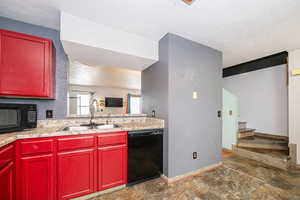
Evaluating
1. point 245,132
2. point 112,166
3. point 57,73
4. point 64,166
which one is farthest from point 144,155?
point 245,132

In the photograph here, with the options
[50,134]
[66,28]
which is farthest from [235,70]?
[50,134]

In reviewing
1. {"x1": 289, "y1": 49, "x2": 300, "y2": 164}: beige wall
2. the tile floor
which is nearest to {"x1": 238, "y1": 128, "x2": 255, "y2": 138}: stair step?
{"x1": 289, "y1": 49, "x2": 300, "y2": 164}: beige wall

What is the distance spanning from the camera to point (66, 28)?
1.49 meters

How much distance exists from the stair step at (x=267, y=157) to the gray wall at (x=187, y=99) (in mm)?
967

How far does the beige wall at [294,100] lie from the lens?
2.36 m

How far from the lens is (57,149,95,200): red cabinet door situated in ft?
4.62

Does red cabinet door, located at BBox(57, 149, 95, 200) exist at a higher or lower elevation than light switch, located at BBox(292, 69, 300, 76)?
lower

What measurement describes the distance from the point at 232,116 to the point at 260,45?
176cm

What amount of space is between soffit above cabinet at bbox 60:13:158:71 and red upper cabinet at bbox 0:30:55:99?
0.32 metres

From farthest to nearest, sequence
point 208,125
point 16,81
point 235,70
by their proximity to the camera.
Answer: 1. point 235,70
2. point 208,125
3. point 16,81

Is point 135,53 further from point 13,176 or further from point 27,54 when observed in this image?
point 13,176

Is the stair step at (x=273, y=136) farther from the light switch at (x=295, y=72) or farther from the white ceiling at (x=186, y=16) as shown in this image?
the white ceiling at (x=186, y=16)

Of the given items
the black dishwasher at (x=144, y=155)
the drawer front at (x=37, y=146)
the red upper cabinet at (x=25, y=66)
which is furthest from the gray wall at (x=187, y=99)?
the red upper cabinet at (x=25, y=66)

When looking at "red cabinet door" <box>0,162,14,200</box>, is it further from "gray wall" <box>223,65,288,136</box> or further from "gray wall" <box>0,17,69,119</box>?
"gray wall" <box>223,65,288,136</box>
